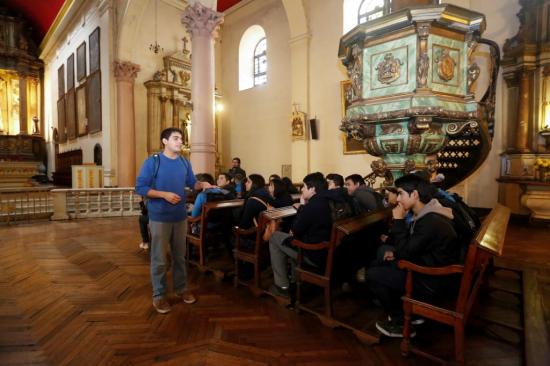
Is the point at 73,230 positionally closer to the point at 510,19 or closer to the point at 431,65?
the point at 431,65

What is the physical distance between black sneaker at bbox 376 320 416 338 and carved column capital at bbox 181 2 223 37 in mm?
5841

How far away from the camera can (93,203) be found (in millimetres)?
8164

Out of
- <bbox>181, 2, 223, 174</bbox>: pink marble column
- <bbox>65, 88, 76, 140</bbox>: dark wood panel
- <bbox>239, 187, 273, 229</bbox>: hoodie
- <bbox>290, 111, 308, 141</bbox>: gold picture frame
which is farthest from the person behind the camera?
<bbox>65, 88, 76, 140</bbox>: dark wood panel

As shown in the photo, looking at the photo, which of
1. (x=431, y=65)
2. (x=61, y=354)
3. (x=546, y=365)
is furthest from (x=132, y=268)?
(x=431, y=65)

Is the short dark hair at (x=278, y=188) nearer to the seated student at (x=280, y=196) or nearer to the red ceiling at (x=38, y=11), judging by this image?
the seated student at (x=280, y=196)

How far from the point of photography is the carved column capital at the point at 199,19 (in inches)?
235

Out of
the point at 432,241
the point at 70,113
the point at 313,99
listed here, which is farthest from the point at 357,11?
the point at 70,113

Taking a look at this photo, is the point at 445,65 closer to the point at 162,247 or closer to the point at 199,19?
the point at 162,247

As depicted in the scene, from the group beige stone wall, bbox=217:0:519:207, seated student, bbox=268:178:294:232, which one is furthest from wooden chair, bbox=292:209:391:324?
beige stone wall, bbox=217:0:519:207

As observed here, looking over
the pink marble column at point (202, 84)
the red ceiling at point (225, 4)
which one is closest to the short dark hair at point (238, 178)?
the pink marble column at point (202, 84)

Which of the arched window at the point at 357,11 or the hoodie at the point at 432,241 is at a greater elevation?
the arched window at the point at 357,11

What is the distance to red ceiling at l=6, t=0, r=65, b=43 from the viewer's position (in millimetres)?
14455

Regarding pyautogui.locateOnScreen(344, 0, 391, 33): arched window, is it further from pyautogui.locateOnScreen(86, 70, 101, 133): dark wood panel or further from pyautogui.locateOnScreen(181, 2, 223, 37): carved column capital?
pyautogui.locateOnScreen(86, 70, 101, 133): dark wood panel

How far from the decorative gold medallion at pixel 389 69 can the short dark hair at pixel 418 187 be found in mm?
1767
